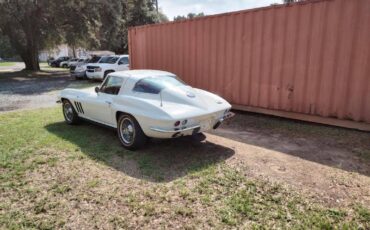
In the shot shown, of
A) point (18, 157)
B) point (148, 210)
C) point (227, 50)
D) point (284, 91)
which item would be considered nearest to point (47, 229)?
point (148, 210)

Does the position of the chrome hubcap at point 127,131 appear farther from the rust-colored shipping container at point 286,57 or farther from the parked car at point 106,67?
the parked car at point 106,67

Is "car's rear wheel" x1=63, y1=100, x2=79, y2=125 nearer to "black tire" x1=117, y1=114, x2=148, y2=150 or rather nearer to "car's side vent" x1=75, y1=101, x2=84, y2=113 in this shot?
"car's side vent" x1=75, y1=101, x2=84, y2=113

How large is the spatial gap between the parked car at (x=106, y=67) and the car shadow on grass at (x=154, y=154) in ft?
35.2

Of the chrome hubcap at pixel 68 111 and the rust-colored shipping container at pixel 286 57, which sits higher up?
the rust-colored shipping container at pixel 286 57

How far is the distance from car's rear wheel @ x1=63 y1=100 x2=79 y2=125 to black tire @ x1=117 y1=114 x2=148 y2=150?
6.31 feet

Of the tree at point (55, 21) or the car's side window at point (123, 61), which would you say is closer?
the car's side window at point (123, 61)

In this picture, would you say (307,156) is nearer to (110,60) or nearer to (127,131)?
(127,131)

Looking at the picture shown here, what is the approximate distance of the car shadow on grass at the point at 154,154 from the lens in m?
4.20

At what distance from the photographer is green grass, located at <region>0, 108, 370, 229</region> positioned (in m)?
3.01

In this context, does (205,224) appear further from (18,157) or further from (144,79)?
(18,157)

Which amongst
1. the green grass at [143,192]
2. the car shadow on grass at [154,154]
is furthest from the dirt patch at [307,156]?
the car shadow on grass at [154,154]

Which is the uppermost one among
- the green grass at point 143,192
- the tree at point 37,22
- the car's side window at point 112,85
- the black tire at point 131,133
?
the tree at point 37,22

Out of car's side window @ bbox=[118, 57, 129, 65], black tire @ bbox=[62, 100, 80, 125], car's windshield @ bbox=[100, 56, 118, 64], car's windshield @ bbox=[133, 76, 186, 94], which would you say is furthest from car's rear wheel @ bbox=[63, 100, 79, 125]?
car's windshield @ bbox=[100, 56, 118, 64]

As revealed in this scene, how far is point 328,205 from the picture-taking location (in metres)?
3.23
